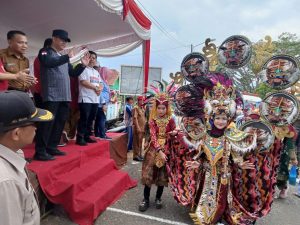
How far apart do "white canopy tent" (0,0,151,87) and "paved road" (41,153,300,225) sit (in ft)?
9.88

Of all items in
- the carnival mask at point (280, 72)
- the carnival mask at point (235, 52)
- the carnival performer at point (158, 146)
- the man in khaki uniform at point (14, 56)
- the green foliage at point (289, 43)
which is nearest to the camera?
the man in khaki uniform at point (14, 56)

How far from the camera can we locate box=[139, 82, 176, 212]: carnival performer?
3945 millimetres

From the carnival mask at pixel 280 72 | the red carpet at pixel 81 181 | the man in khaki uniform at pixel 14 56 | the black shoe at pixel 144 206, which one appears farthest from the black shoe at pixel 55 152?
the carnival mask at pixel 280 72

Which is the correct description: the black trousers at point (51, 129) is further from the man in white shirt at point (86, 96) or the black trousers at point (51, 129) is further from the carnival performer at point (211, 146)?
the carnival performer at point (211, 146)

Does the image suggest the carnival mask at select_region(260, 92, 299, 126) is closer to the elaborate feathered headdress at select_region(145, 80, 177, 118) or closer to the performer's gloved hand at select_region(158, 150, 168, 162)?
the elaborate feathered headdress at select_region(145, 80, 177, 118)

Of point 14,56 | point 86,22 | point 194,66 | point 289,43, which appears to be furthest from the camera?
point 289,43

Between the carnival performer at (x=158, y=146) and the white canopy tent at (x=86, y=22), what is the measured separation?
180 cm

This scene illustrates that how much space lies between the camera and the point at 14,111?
1238 millimetres

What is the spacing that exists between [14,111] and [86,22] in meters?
4.93

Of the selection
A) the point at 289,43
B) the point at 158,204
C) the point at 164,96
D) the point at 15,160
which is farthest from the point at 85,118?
the point at 289,43

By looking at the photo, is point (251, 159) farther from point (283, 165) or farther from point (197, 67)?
point (283, 165)

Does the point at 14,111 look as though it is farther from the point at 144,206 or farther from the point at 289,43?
the point at 289,43

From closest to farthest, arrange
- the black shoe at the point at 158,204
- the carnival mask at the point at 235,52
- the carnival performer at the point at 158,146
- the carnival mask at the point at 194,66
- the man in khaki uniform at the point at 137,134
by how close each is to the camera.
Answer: the carnival mask at the point at 235,52 < the carnival mask at the point at 194,66 < the carnival performer at the point at 158,146 < the black shoe at the point at 158,204 < the man in khaki uniform at the point at 137,134

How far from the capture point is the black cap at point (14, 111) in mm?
1211
